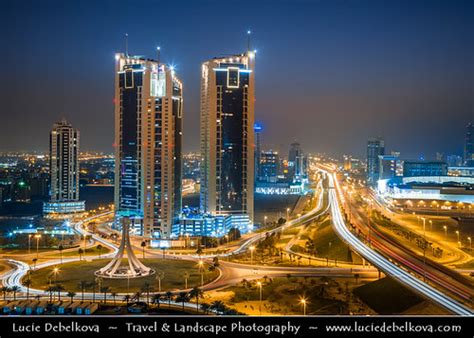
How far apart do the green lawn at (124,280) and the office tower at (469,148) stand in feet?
121

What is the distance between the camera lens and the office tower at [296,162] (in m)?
42.7

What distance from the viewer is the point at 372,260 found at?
8.65 meters

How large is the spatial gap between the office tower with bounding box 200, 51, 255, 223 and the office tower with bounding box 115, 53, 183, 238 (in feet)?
3.56

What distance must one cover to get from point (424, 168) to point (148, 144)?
1028 inches

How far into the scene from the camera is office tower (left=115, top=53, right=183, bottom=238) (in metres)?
15.2

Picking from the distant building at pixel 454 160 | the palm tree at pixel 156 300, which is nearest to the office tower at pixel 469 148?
A: the distant building at pixel 454 160

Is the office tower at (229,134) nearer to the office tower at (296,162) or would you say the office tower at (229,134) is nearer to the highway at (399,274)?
the highway at (399,274)

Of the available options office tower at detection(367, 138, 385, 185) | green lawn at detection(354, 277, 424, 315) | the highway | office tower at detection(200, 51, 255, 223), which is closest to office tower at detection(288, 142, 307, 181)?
office tower at detection(367, 138, 385, 185)

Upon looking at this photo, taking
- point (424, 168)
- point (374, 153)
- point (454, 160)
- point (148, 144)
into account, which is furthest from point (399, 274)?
point (454, 160)

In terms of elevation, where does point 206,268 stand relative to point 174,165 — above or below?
below
